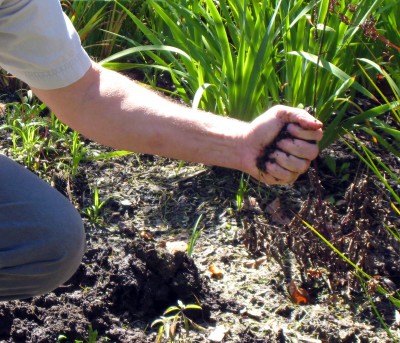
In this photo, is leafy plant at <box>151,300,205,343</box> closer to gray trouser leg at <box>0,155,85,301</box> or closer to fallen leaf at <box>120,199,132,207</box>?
gray trouser leg at <box>0,155,85,301</box>

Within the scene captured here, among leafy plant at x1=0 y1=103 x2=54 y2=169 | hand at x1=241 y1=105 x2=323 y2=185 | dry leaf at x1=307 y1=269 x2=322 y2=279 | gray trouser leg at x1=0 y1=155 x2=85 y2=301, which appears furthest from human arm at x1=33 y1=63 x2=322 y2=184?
leafy plant at x1=0 y1=103 x2=54 y2=169

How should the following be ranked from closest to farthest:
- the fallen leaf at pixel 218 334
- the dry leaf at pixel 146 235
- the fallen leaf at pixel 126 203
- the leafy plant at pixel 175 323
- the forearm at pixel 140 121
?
the forearm at pixel 140 121 → the leafy plant at pixel 175 323 → the fallen leaf at pixel 218 334 → the dry leaf at pixel 146 235 → the fallen leaf at pixel 126 203

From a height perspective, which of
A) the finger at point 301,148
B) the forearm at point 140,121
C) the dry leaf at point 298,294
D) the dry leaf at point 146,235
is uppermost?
the finger at point 301,148

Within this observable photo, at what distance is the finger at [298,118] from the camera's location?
224 cm

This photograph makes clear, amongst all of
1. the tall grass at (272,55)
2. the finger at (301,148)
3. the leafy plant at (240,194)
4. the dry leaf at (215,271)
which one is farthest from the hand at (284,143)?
the tall grass at (272,55)

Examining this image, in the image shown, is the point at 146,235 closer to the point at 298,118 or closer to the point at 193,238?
the point at 193,238

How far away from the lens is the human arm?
7.43ft

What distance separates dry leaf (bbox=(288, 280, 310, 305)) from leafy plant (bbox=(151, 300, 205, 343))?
0.33 m

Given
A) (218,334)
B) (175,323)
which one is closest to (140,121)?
(175,323)

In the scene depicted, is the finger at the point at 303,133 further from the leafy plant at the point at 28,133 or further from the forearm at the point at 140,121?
the leafy plant at the point at 28,133

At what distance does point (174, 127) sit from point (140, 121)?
0.12m

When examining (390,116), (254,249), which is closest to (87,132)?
(254,249)

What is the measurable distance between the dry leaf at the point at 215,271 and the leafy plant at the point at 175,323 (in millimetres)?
217

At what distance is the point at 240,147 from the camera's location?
2410mm
